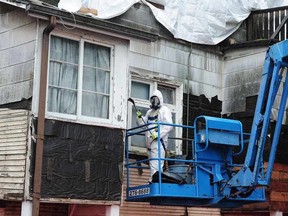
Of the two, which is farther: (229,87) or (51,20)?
(229,87)

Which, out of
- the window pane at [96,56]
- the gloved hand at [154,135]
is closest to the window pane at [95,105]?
the window pane at [96,56]

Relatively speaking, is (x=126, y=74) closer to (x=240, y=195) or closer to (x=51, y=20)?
(x=51, y=20)

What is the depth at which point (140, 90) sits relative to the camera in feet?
47.7

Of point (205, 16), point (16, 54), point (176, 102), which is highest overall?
point (205, 16)

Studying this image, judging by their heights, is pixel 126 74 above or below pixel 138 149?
above

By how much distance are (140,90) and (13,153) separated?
4.07 m

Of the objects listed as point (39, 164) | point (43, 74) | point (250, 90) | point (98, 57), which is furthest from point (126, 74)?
point (250, 90)

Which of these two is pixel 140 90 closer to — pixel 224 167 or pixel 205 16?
pixel 205 16

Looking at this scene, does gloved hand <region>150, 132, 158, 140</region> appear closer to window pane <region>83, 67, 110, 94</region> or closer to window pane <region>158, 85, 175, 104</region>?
window pane <region>83, 67, 110, 94</region>

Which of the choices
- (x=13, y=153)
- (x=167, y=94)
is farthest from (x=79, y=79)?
(x=167, y=94)

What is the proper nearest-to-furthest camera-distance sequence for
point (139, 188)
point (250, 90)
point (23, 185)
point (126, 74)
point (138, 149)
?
point (23, 185) → point (139, 188) → point (126, 74) → point (138, 149) → point (250, 90)

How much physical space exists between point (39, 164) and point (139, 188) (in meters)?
1.97

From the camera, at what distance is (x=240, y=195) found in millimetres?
11797

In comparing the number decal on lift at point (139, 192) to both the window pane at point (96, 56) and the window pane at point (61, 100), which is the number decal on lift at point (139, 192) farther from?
the window pane at point (96, 56)
